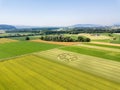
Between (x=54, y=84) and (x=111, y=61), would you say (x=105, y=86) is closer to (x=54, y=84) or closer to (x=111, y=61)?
(x=54, y=84)

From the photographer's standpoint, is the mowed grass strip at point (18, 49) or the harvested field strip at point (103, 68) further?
the mowed grass strip at point (18, 49)

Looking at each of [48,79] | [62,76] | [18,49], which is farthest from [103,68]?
[18,49]

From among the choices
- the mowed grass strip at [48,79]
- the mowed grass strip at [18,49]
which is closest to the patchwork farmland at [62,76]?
the mowed grass strip at [48,79]

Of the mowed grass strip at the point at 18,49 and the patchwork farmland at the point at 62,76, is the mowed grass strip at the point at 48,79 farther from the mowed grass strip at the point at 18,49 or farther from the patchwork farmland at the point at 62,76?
the mowed grass strip at the point at 18,49

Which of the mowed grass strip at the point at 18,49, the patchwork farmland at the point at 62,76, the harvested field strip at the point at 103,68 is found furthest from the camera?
the mowed grass strip at the point at 18,49

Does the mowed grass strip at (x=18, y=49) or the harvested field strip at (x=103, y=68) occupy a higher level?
the harvested field strip at (x=103, y=68)

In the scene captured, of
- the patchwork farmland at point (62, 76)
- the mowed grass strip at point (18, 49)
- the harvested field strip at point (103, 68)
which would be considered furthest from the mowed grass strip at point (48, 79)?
the mowed grass strip at point (18, 49)

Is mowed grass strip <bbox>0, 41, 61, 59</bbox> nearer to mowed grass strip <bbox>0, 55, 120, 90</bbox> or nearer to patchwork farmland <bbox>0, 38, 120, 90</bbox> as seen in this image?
patchwork farmland <bbox>0, 38, 120, 90</bbox>

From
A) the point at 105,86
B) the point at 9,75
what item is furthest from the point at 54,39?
the point at 105,86

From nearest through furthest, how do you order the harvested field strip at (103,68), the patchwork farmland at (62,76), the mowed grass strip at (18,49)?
the patchwork farmland at (62,76) < the harvested field strip at (103,68) < the mowed grass strip at (18,49)
